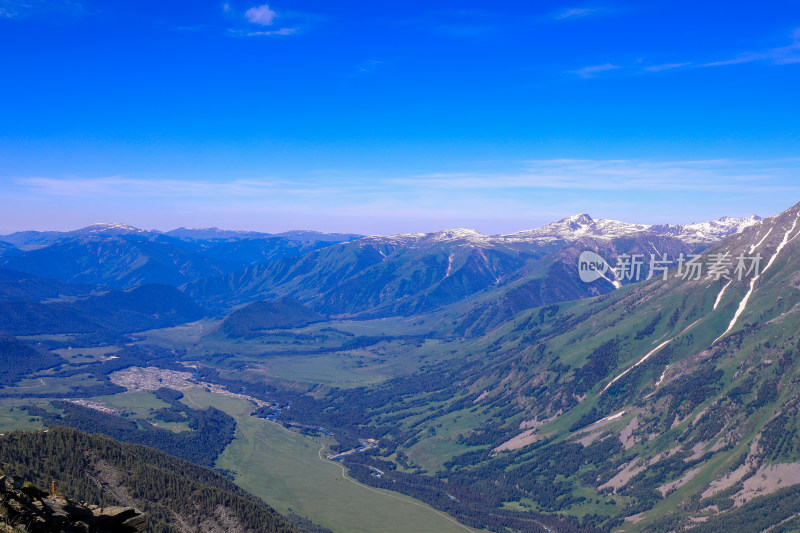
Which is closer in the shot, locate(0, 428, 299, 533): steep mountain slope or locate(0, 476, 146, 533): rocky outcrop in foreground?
locate(0, 476, 146, 533): rocky outcrop in foreground

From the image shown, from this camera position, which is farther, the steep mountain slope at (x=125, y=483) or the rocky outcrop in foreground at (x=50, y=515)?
the steep mountain slope at (x=125, y=483)

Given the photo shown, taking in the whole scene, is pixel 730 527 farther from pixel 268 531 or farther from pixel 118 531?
pixel 118 531

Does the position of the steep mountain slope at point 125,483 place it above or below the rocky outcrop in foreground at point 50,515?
below

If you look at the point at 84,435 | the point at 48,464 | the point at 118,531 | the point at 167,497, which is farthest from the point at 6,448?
the point at 118,531

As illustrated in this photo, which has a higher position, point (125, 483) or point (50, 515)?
point (50, 515)

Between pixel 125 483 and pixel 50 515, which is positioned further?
pixel 125 483

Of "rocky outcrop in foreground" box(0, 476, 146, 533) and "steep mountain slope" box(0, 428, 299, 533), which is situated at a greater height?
"rocky outcrop in foreground" box(0, 476, 146, 533)

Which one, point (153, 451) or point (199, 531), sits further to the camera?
point (153, 451)

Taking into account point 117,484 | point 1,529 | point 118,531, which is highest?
point 1,529
